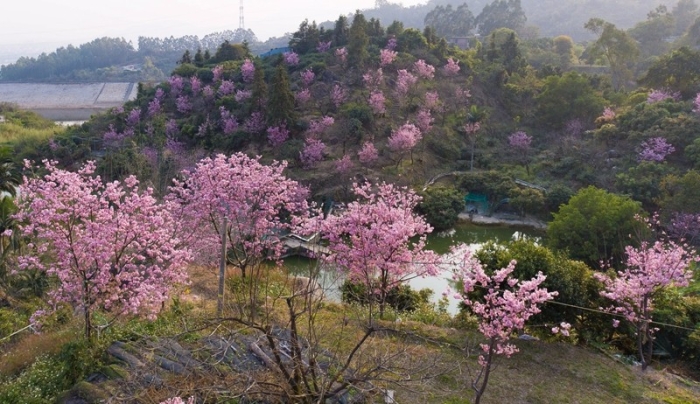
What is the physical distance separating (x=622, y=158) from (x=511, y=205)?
18.4 ft

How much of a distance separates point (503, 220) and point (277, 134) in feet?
34.1

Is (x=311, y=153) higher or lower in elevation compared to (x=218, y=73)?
lower

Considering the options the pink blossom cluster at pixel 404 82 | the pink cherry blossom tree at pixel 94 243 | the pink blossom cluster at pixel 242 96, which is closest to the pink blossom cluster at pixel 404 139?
the pink blossom cluster at pixel 404 82

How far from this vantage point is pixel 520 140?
75.4 ft

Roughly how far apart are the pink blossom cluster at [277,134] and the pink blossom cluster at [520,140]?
10.7m

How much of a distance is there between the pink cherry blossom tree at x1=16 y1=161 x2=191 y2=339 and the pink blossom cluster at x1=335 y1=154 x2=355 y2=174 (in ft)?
41.4

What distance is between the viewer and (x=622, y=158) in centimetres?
2014

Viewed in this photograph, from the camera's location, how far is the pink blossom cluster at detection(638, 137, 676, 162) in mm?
18844

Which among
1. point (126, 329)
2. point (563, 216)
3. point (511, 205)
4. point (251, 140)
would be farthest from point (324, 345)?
point (251, 140)

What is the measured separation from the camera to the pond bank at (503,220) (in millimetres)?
17969

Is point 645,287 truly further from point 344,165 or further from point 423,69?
point 423,69

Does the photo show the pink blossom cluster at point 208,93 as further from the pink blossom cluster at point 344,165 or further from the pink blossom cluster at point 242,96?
the pink blossom cluster at point 344,165

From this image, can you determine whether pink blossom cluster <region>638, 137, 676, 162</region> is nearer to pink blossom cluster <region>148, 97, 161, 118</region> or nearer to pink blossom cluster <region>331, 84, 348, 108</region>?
pink blossom cluster <region>331, 84, 348, 108</region>

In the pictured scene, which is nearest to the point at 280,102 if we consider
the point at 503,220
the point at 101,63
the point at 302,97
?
the point at 302,97
